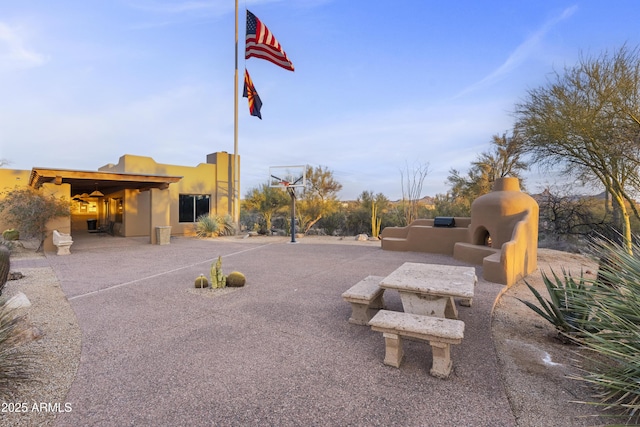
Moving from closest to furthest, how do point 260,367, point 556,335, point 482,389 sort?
point 482,389
point 260,367
point 556,335

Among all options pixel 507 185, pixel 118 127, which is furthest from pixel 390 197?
pixel 118 127

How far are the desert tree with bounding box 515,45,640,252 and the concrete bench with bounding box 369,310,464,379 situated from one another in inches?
359

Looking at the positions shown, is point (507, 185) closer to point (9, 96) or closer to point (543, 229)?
point (543, 229)

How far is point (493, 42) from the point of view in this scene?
8.84 meters

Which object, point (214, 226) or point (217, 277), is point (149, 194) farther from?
point (217, 277)

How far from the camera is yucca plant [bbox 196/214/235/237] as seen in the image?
15680 millimetres

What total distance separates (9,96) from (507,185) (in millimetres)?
15840

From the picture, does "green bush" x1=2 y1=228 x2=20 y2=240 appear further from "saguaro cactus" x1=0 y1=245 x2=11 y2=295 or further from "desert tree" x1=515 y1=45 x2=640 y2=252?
"desert tree" x1=515 y1=45 x2=640 y2=252

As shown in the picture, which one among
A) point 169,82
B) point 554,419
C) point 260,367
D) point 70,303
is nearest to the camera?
point 554,419

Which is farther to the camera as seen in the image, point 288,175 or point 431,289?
point 288,175

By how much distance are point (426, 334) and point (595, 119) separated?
32.3 feet

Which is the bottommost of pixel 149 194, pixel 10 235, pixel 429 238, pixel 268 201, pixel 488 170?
pixel 10 235

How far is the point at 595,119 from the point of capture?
27.9ft

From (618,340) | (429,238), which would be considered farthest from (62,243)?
(618,340)
